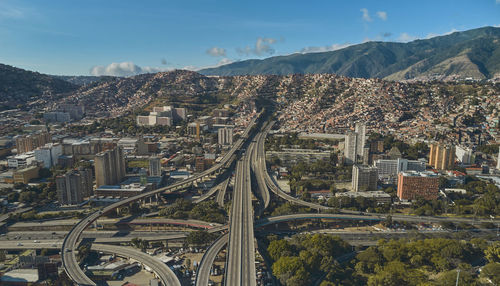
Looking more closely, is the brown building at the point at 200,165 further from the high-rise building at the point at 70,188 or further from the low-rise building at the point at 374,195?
the low-rise building at the point at 374,195

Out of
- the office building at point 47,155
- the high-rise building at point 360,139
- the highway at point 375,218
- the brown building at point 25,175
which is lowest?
the highway at point 375,218

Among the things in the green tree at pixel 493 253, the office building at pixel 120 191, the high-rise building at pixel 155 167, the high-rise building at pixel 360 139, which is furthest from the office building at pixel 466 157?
the office building at pixel 120 191

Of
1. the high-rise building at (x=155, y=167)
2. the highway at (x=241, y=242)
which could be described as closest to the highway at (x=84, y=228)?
the high-rise building at (x=155, y=167)

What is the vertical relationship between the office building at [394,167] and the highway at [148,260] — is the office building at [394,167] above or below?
above

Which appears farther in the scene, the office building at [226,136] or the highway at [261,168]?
the office building at [226,136]

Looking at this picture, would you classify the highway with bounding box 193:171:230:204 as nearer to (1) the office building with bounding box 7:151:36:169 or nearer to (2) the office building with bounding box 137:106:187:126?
(1) the office building with bounding box 7:151:36:169

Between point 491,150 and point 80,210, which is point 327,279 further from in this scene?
point 491,150

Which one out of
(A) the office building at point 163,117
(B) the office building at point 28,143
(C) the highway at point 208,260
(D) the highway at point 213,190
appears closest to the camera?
(C) the highway at point 208,260

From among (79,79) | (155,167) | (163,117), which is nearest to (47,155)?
(155,167)

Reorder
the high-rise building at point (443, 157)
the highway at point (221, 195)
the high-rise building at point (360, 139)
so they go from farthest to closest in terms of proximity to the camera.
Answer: the high-rise building at point (360, 139)
the high-rise building at point (443, 157)
the highway at point (221, 195)
